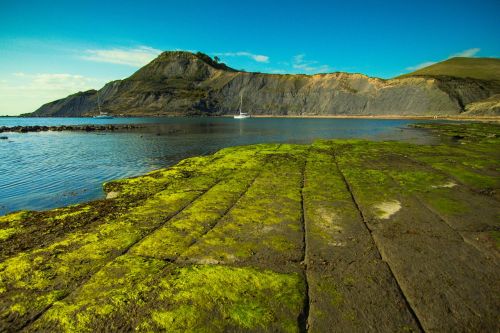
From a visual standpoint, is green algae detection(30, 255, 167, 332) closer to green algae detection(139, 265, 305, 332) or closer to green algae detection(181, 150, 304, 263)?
green algae detection(139, 265, 305, 332)

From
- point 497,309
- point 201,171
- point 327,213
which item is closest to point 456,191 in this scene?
point 327,213

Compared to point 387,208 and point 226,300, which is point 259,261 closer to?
point 226,300

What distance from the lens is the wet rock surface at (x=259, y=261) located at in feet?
24.2

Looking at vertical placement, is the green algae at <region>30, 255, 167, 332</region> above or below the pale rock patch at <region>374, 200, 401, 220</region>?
below

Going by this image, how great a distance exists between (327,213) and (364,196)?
13.3 ft

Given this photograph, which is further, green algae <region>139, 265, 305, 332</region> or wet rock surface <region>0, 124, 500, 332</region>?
wet rock surface <region>0, 124, 500, 332</region>

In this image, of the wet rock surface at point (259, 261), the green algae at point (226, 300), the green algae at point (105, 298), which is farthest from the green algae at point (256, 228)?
the green algae at point (105, 298)

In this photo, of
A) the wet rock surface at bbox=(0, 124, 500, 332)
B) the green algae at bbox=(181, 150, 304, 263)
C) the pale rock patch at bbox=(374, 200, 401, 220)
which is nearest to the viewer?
the wet rock surface at bbox=(0, 124, 500, 332)

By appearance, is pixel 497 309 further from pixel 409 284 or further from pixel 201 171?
pixel 201 171

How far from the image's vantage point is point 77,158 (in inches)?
1535

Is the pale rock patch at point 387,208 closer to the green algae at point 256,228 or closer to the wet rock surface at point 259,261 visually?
the wet rock surface at point 259,261

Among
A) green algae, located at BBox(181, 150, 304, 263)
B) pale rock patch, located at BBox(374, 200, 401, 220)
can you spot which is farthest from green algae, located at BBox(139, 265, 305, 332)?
pale rock patch, located at BBox(374, 200, 401, 220)

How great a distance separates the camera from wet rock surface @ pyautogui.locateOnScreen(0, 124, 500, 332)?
7.38m

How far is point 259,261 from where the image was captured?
1002 centimetres
